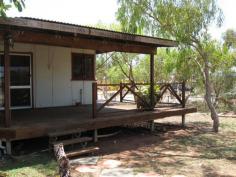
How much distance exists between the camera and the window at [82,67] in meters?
12.6

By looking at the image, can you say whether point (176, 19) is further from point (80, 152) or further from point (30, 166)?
point (30, 166)

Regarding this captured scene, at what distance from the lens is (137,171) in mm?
6652

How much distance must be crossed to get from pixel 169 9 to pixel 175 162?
5.58 meters

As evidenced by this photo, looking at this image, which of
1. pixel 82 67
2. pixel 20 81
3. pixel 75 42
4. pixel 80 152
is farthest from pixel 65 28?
pixel 82 67

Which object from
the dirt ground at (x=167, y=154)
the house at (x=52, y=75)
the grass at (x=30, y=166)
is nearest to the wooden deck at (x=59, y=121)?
the house at (x=52, y=75)

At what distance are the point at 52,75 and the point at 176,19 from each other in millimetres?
4601

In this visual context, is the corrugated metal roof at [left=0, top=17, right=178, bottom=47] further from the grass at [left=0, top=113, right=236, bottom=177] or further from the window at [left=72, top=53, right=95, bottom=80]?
the window at [left=72, top=53, right=95, bottom=80]

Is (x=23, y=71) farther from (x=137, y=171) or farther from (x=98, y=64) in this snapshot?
(x=98, y=64)

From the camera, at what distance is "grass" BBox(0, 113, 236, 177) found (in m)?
6.65

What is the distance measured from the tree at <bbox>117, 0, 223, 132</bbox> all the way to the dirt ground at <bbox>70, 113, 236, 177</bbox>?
1.66 m

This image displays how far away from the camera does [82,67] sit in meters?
12.9

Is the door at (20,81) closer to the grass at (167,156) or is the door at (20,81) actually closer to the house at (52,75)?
the house at (52,75)

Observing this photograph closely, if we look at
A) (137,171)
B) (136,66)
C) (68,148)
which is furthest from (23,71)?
(136,66)

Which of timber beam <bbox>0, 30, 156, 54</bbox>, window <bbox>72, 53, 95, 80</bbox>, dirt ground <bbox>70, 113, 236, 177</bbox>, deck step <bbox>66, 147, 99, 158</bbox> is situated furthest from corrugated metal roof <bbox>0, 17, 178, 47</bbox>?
window <bbox>72, 53, 95, 80</bbox>
